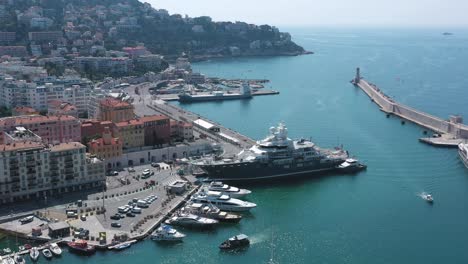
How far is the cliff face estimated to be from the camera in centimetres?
7856

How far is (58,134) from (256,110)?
19.3 metres

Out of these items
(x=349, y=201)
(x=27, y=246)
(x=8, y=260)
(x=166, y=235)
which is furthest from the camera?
(x=349, y=201)

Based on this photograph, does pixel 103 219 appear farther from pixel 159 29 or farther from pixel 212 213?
pixel 159 29

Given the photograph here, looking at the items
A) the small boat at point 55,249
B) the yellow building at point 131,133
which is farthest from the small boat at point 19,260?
the yellow building at point 131,133

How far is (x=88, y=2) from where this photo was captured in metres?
91.8

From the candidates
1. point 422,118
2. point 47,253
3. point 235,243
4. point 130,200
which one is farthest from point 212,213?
point 422,118

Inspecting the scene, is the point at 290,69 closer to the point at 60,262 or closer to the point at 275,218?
the point at 275,218

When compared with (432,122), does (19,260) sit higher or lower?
lower

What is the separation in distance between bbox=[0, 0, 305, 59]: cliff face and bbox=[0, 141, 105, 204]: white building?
50.2m

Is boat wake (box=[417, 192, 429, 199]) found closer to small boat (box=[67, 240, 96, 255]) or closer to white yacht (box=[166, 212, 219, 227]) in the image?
white yacht (box=[166, 212, 219, 227])

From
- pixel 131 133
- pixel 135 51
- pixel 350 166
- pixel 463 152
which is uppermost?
pixel 135 51

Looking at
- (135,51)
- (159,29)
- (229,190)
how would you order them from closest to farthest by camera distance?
(229,190)
(135,51)
(159,29)

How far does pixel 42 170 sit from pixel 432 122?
2569 centimetres

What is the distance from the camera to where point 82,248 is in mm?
18281
